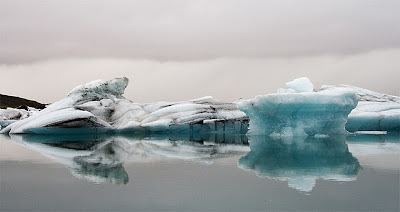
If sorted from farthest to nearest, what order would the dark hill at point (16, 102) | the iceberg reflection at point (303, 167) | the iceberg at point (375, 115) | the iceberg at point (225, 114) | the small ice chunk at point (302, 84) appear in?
the dark hill at point (16, 102)
the iceberg at point (375, 115)
the small ice chunk at point (302, 84)
the iceberg at point (225, 114)
the iceberg reflection at point (303, 167)

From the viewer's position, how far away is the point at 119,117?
2397cm

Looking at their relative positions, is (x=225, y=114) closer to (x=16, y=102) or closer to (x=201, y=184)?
(x=201, y=184)

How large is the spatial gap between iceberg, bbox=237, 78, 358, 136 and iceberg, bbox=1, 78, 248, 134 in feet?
12.2

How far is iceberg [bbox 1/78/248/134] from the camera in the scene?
68.5ft

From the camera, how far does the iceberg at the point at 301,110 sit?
17484 mm

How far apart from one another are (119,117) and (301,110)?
34.2 ft

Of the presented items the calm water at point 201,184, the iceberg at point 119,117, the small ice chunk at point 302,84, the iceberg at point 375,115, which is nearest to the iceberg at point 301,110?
the small ice chunk at point 302,84

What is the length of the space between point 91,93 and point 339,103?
14.5 metres

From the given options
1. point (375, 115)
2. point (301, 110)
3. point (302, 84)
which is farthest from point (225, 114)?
point (375, 115)

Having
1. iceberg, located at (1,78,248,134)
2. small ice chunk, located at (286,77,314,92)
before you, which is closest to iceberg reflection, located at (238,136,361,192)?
small ice chunk, located at (286,77,314,92)

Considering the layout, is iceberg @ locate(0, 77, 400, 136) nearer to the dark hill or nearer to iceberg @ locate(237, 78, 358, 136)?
iceberg @ locate(237, 78, 358, 136)

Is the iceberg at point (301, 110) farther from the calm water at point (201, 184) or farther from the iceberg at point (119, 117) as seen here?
the calm water at point (201, 184)

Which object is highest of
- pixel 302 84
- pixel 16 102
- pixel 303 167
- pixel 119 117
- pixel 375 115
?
pixel 16 102

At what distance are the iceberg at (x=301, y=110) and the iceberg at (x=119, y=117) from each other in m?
3.73
